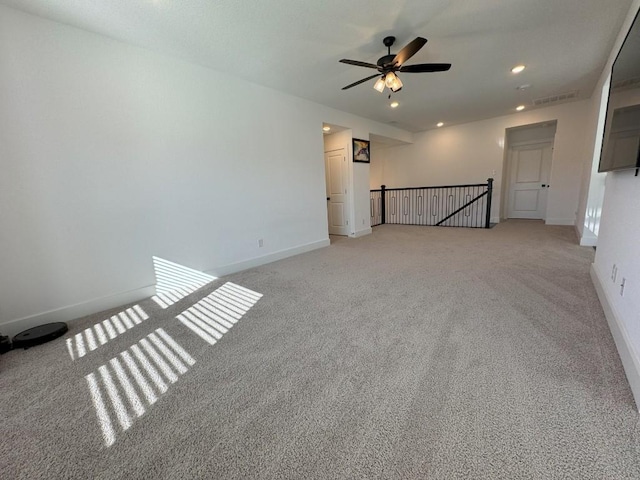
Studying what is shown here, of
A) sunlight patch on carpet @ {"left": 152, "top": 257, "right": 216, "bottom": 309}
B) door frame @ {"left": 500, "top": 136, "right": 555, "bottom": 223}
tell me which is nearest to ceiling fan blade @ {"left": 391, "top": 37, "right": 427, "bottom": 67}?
sunlight patch on carpet @ {"left": 152, "top": 257, "right": 216, "bottom": 309}

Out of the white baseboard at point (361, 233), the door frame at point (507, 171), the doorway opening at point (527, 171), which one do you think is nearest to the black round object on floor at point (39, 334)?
the white baseboard at point (361, 233)

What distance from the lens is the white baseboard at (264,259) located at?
11.6 feet

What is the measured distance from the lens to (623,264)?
1783 mm

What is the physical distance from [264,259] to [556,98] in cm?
652

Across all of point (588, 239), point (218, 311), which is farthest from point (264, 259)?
point (588, 239)

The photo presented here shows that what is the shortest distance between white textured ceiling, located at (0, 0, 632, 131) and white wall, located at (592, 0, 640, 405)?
0.63m

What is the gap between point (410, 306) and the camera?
2406mm

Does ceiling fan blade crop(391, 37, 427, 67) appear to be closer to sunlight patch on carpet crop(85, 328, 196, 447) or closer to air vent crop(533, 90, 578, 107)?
sunlight patch on carpet crop(85, 328, 196, 447)

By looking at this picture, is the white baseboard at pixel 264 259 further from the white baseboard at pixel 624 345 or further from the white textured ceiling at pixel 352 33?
A: the white baseboard at pixel 624 345

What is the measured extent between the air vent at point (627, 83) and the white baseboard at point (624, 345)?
1.53 m

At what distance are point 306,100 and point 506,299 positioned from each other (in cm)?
414

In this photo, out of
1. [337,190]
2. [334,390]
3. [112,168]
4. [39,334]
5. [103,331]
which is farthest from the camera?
[337,190]

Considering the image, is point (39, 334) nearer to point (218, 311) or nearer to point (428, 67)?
point (218, 311)

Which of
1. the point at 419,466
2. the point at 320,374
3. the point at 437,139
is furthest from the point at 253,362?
the point at 437,139
